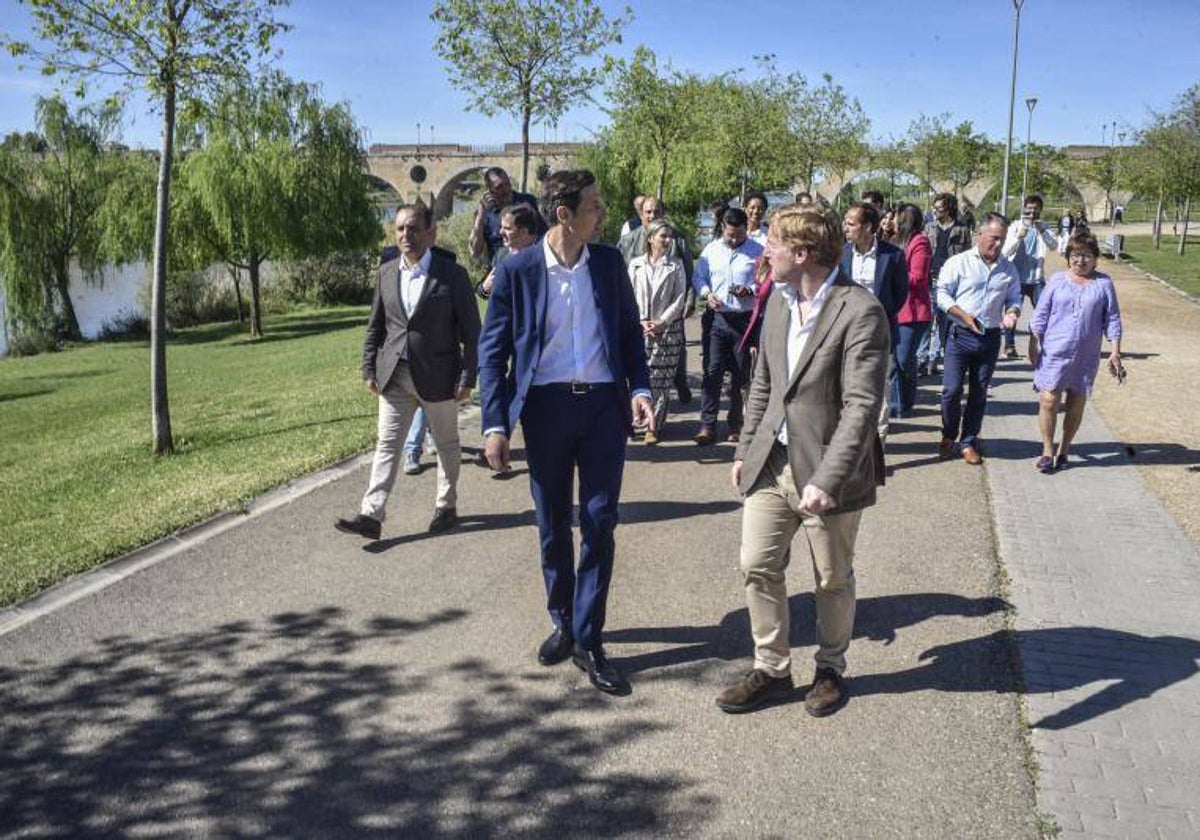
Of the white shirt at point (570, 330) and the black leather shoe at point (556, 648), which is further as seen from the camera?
the black leather shoe at point (556, 648)

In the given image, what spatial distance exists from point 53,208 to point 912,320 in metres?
26.8

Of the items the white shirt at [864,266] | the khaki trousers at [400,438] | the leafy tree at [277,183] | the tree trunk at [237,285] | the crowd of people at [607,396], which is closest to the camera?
the crowd of people at [607,396]

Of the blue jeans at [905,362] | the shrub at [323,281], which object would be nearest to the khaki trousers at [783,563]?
the blue jeans at [905,362]

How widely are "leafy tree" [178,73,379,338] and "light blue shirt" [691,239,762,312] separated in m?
20.5

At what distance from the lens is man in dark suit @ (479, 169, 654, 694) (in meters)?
4.11

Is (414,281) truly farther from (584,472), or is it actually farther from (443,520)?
(584,472)

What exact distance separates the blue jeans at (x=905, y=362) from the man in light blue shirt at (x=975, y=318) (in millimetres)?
826

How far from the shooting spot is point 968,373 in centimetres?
792

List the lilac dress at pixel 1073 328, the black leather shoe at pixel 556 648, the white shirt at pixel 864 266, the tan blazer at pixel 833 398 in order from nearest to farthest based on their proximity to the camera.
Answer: the tan blazer at pixel 833 398 → the black leather shoe at pixel 556 648 → the lilac dress at pixel 1073 328 → the white shirt at pixel 864 266

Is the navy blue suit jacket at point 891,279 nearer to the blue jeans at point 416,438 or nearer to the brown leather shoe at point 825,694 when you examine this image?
the blue jeans at point 416,438

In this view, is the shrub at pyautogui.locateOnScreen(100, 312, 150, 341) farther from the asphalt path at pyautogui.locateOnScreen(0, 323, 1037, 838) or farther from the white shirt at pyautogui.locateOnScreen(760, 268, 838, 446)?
the white shirt at pyautogui.locateOnScreen(760, 268, 838, 446)

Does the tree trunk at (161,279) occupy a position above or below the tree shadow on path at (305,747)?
above

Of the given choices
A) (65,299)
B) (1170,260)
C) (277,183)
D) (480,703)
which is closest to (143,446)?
(480,703)

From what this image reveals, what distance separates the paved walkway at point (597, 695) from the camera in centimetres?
333
